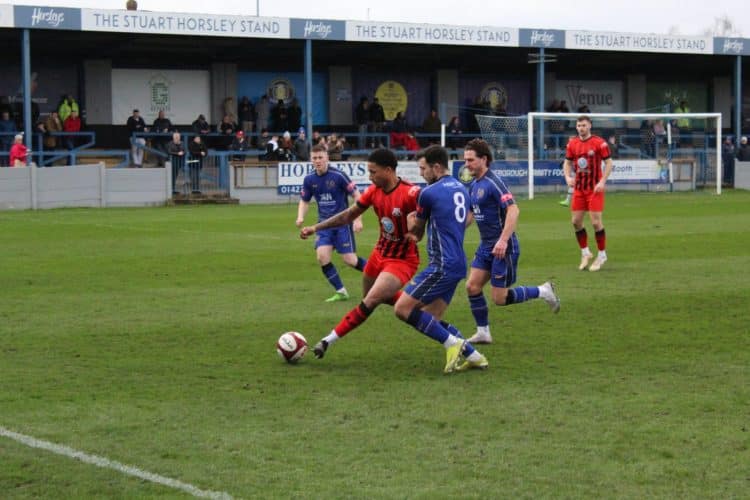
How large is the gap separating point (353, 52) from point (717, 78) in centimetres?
1847

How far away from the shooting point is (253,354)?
32.0 feet

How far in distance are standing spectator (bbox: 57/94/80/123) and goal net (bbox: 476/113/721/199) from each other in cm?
1253

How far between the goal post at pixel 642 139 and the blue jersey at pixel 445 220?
28.0m

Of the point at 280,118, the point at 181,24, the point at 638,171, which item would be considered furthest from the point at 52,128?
the point at 638,171

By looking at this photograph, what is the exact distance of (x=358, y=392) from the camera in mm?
8203

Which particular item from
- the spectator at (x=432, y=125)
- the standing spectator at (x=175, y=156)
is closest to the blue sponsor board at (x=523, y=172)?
the spectator at (x=432, y=125)

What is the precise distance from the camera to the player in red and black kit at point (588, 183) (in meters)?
16.4

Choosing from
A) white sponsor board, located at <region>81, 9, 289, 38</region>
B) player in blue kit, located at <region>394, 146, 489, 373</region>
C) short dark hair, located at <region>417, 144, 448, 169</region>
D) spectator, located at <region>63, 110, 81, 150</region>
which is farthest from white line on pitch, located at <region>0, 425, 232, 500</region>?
spectator, located at <region>63, 110, 81, 150</region>

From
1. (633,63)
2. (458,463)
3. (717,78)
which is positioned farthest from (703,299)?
(717,78)

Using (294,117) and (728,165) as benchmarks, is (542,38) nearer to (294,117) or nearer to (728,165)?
(728,165)

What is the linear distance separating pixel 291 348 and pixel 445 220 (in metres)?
1.56

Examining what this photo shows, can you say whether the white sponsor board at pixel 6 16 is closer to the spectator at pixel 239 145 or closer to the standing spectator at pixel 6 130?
the standing spectator at pixel 6 130

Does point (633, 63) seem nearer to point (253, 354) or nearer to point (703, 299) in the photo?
point (703, 299)

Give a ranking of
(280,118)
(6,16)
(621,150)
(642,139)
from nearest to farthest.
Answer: (6,16) < (621,150) < (642,139) < (280,118)
